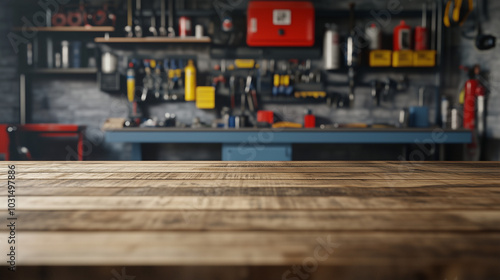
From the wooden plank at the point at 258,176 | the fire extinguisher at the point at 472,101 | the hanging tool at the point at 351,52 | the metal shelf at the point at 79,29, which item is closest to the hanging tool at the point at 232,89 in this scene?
the hanging tool at the point at 351,52

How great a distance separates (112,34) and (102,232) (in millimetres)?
4062

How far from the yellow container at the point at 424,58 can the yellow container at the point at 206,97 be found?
2257 mm

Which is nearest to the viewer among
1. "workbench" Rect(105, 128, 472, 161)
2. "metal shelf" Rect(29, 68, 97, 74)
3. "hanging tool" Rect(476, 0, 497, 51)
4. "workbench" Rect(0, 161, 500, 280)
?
"workbench" Rect(0, 161, 500, 280)

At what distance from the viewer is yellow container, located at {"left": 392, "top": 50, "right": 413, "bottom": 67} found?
386 cm

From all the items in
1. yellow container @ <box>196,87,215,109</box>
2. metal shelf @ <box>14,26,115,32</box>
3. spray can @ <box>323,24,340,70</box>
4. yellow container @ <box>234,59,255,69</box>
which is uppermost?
metal shelf @ <box>14,26,115,32</box>

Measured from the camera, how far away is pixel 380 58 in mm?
3895

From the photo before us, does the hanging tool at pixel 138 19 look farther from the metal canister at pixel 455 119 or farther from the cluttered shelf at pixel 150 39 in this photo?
the metal canister at pixel 455 119

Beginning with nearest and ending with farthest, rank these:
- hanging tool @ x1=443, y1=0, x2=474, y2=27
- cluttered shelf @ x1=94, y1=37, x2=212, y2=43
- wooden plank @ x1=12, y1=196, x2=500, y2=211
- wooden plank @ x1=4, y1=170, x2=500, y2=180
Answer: wooden plank @ x1=12, y1=196, x2=500, y2=211 < wooden plank @ x1=4, y1=170, x2=500, y2=180 < hanging tool @ x1=443, y1=0, x2=474, y2=27 < cluttered shelf @ x1=94, y1=37, x2=212, y2=43

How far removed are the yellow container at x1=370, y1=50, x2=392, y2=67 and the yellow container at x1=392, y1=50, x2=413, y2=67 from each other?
0.07m

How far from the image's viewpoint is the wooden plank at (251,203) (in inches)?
25.9

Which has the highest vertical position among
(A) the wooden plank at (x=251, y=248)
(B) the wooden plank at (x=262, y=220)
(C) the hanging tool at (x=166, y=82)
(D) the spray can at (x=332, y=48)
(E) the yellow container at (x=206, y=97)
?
(D) the spray can at (x=332, y=48)

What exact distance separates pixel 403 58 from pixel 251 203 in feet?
12.3

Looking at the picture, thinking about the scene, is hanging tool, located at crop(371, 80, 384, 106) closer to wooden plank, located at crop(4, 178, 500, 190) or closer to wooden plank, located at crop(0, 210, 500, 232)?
wooden plank, located at crop(4, 178, 500, 190)

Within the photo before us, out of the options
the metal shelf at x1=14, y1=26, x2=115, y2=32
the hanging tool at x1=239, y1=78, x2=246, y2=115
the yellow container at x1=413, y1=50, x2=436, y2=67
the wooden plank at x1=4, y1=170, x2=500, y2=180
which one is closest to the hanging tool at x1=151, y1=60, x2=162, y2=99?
the metal shelf at x1=14, y1=26, x2=115, y2=32
